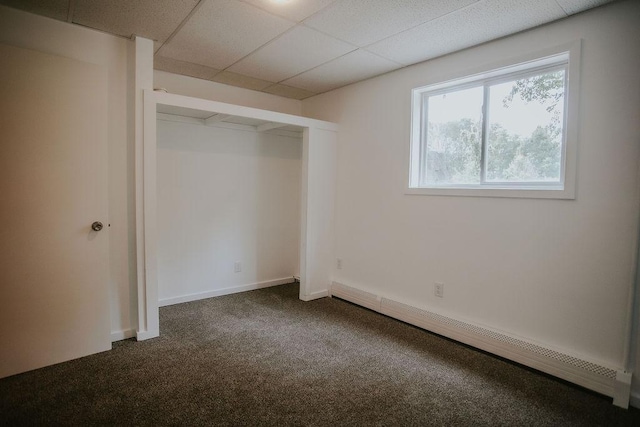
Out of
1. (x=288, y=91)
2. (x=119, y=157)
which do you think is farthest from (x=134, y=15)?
(x=288, y=91)

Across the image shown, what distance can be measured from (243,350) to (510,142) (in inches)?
103

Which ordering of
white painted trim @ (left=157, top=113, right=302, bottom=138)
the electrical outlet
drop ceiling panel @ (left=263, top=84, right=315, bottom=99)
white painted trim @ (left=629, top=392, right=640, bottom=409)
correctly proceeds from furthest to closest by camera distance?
drop ceiling panel @ (left=263, top=84, right=315, bottom=99) < white painted trim @ (left=157, top=113, right=302, bottom=138) < the electrical outlet < white painted trim @ (left=629, top=392, right=640, bottom=409)

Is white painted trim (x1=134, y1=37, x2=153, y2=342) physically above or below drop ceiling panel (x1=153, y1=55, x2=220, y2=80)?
below

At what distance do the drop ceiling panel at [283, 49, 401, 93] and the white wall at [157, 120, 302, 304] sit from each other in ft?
2.70

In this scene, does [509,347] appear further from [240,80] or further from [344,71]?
[240,80]

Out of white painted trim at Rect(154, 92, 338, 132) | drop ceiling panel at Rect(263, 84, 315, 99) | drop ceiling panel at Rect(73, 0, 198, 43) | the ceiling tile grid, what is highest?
drop ceiling panel at Rect(263, 84, 315, 99)

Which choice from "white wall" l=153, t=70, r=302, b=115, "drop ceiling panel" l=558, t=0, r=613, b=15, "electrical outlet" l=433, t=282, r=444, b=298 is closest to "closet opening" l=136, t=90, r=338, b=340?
"white wall" l=153, t=70, r=302, b=115

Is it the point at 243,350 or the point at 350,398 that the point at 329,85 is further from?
the point at 350,398

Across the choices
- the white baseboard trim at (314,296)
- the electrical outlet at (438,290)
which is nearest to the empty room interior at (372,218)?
the electrical outlet at (438,290)

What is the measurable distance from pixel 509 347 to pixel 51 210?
133 inches

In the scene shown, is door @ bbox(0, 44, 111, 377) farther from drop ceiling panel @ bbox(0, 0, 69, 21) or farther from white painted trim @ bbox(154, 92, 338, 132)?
white painted trim @ bbox(154, 92, 338, 132)

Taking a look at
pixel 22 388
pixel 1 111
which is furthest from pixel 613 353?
pixel 1 111

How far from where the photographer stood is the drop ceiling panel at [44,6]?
222 centimetres

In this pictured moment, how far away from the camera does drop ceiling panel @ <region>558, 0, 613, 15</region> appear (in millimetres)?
2078
